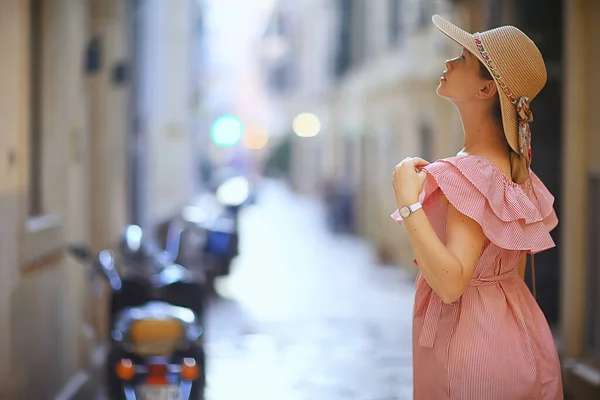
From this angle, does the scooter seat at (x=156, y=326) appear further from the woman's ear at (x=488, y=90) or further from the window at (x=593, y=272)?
the window at (x=593, y=272)

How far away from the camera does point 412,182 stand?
92.3 inches

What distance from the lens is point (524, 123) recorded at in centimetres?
244

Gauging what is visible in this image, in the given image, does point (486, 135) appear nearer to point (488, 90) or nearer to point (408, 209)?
point (488, 90)

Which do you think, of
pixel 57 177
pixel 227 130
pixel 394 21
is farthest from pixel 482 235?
pixel 227 130

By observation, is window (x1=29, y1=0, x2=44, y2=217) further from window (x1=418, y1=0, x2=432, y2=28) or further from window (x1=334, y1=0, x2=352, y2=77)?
window (x1=334, y1=0, x2=352, y2=77)

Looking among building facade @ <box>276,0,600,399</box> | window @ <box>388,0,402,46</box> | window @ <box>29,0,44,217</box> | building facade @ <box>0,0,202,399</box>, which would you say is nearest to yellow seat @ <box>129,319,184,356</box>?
building facade @ <box>0,0,202,399</box>

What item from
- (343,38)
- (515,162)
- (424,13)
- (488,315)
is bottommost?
(488,315)

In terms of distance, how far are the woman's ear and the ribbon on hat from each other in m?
0.07

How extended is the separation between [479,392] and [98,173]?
6.60 meters

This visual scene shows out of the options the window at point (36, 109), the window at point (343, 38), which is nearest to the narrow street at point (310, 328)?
the window at point (36, 109)

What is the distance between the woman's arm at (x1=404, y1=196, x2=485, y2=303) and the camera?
2273mm

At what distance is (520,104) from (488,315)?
1.75 feet

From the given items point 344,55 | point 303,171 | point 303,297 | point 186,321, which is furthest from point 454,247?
point 303,171

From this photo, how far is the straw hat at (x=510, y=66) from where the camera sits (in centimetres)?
238
